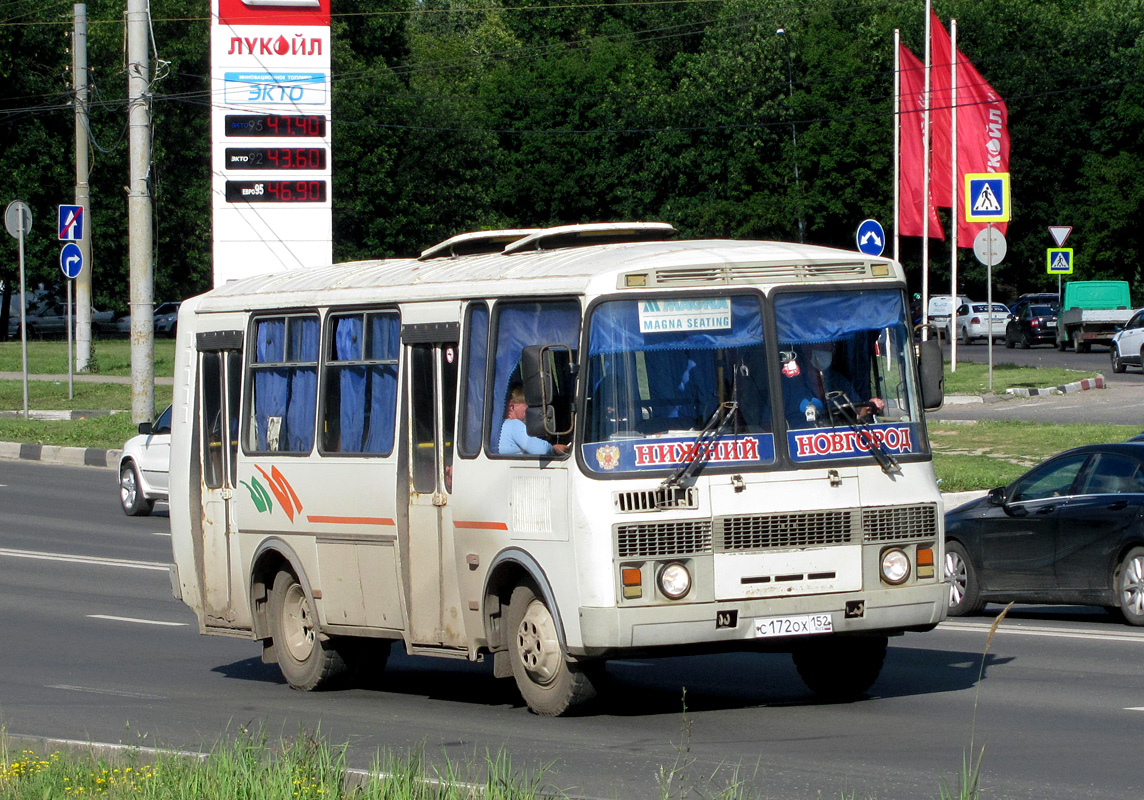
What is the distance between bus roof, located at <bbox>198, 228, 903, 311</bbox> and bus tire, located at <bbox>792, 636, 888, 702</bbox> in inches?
79.9

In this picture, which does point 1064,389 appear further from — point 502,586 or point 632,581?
point 632,581

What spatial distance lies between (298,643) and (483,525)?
7.42ft

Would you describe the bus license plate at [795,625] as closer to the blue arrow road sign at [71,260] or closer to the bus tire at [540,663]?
the bus tire at [540,663]

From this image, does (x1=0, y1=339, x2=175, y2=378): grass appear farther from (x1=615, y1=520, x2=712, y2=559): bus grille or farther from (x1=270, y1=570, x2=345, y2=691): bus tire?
(x1=615, y1=520, x2=712, y2=559): bus grille

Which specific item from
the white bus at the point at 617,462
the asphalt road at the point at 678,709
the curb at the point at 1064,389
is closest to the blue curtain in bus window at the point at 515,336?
the white bus at the point at 617,462

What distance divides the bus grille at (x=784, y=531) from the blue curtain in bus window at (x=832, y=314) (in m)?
0.93

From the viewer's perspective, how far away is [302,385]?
10969mm

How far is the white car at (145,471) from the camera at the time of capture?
21.7 m

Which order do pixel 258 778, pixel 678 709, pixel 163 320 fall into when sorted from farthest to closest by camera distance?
pixel 163 320 < pixel 678 709 < pixel 258 778

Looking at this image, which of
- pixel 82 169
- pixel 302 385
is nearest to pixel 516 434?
pixel 302 385

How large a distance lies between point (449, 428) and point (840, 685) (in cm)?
263

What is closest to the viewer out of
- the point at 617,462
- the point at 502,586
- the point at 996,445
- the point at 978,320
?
the point at 617,462

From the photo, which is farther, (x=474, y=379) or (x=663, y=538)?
(x=474, y=379)

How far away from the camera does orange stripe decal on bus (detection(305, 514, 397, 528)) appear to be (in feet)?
33.1
